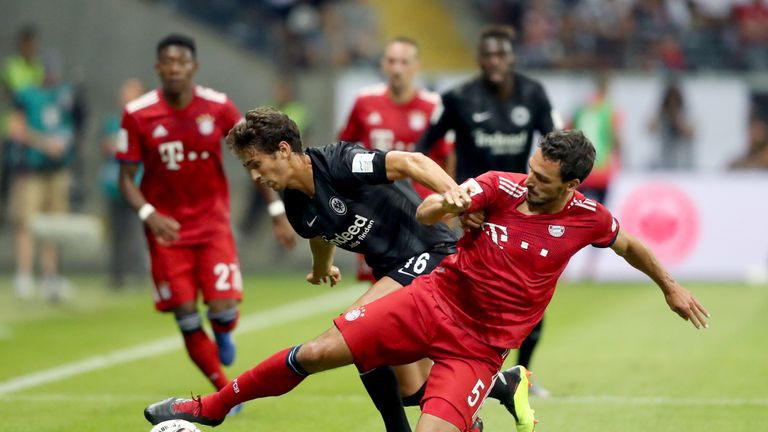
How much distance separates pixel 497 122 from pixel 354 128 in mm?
1715

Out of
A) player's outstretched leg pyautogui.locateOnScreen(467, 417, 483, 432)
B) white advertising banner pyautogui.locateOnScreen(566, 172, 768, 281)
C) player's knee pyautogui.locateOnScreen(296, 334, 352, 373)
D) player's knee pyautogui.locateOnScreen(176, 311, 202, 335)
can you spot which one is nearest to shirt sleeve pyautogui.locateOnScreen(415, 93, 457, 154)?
player's knee pyautogui.locateOnScreen(176, 311, 202, 335)

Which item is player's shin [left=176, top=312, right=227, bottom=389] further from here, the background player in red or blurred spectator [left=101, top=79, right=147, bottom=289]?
blurred spectator [left=101, top=79, right=147, bottom=289]

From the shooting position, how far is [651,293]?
1695cm

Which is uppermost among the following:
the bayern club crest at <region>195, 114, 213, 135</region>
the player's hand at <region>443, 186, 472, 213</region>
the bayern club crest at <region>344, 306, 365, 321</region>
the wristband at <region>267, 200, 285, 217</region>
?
the player's hand at <region>443, 186, 472, 213</region>

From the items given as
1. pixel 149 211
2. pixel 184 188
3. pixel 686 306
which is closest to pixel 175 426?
pixel 149 211

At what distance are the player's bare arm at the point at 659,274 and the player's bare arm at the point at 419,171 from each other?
106 cm

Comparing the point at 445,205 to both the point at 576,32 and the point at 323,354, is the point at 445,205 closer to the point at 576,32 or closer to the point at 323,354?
the point at 323,354

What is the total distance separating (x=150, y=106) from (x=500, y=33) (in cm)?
253

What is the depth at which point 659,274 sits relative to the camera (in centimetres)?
699

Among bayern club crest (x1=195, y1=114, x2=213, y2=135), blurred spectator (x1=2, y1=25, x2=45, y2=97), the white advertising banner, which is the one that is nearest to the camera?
bayern club crest (x1=195, y1=114, x2=213, y2=135)

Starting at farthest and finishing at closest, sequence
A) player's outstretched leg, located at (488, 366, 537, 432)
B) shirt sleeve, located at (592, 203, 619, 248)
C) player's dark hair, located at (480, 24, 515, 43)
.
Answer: player's dark hair, located at (480, 24, 515, 43)
player's outstretched leg, located at (488, 366, 537, 432)
shirt sleeve, located at (592, 203, 619, 248)

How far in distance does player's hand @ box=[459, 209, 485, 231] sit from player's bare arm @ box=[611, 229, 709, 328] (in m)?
0.73

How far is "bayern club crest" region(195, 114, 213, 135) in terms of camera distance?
9.38m

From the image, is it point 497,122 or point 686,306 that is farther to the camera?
point 497,122
